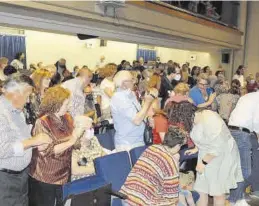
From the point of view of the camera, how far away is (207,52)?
16.9 metres

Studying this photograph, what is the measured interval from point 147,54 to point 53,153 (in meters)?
13.0

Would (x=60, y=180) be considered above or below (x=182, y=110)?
below

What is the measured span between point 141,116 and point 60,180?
111 cm

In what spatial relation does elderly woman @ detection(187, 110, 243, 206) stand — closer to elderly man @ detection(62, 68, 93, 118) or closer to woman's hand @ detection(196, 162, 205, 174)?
woman's hand @ detection(196, 162, 205, 174)

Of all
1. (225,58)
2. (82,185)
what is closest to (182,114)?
(82,185)

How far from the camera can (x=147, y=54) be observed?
50.7 ft

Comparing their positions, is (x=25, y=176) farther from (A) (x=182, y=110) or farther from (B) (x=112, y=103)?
(A) (x=182, y=110)

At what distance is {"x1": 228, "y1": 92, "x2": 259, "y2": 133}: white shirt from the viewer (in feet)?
14.4

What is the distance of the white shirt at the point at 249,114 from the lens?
14.4ft

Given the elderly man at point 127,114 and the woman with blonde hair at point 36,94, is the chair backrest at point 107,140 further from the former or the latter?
the woman with blonde hair at point 36,94

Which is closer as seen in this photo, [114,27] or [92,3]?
[92,3]

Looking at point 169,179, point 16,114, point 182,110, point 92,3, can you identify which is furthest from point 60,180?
point 92,3

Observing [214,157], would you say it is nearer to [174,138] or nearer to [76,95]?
[174,138]

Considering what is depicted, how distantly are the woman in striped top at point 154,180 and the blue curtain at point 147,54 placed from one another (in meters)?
12.2
